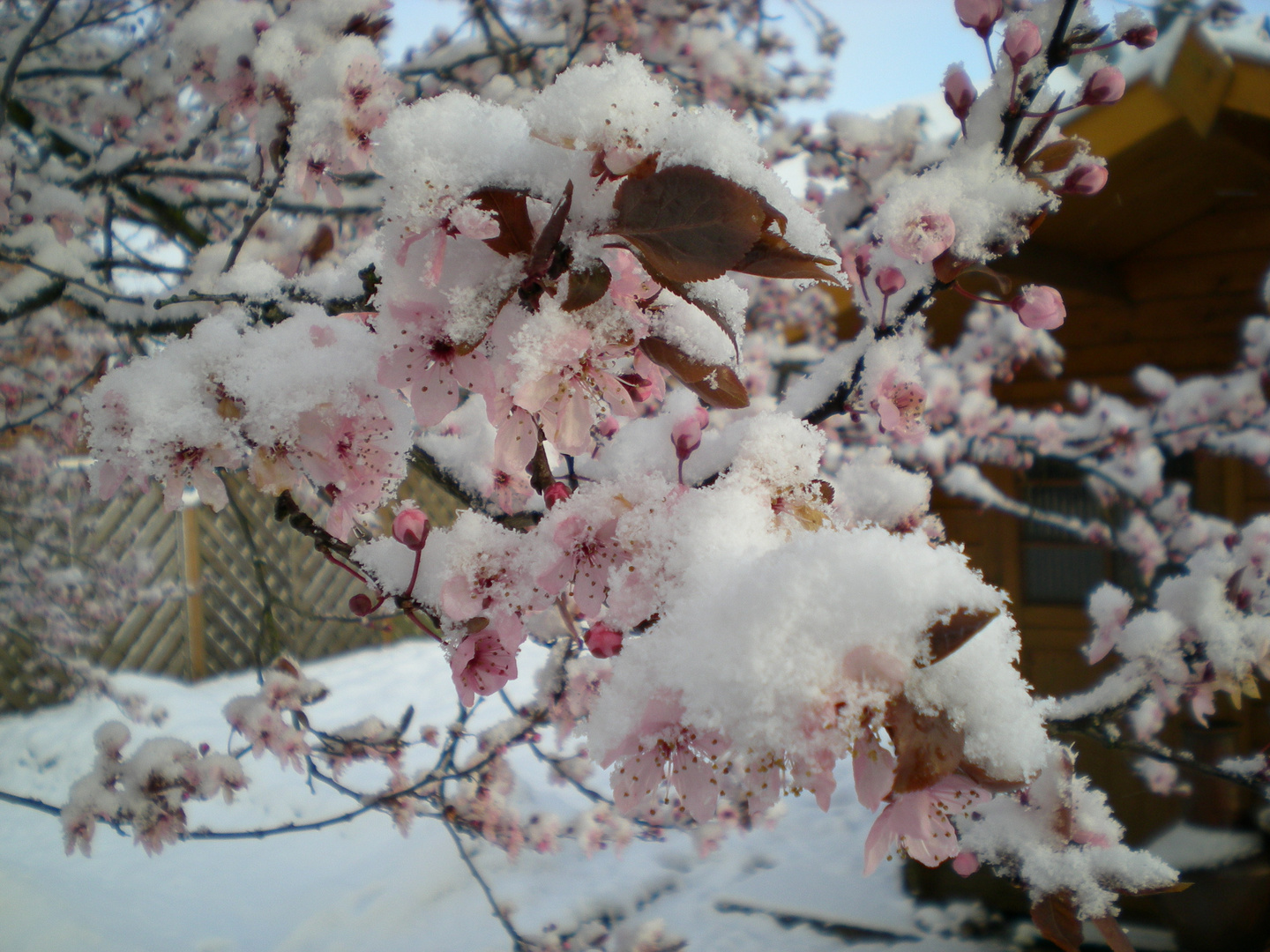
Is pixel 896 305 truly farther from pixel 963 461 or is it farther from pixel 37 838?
pixel 37 838

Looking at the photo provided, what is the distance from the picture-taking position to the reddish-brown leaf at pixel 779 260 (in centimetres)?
52

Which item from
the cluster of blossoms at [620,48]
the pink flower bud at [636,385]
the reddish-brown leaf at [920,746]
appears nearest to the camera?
the reddish-brown leaf at [920,746]

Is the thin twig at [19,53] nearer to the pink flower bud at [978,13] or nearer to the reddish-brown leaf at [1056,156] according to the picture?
the pink flower bud at [978,13]

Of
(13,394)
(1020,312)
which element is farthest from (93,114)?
(1020,312)

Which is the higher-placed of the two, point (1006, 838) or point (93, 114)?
point (93, 114)

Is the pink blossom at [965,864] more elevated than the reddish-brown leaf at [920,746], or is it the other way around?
the reddish-brown leaf at [920,746]

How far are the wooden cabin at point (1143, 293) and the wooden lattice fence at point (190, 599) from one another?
14.2 ft

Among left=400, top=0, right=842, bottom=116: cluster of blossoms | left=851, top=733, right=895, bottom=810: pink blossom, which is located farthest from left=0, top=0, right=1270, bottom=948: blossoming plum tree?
left=400, top=0, right=842, bottom=116: cluster of blossoms

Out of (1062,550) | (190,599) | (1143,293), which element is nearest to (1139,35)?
(1143,293)

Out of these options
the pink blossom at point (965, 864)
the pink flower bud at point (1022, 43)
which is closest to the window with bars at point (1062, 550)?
the pink blossom at point (965, 864)

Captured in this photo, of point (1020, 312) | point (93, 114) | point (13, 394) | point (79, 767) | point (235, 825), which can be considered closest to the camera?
point (1020, 312)

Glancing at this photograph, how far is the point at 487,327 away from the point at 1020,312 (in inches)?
27.9

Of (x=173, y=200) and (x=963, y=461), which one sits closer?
(x=173, y=200)

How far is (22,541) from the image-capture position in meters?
4.88
